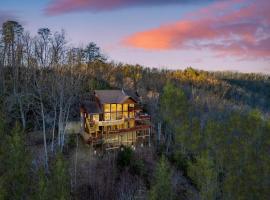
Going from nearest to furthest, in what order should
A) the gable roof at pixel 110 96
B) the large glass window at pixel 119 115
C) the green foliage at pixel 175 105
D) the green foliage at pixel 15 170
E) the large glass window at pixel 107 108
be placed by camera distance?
the green foliage at pixel 15 170 < the green foliage at pixel 175 105 < the large glass window at pixel 107 108 < the gable roof at pixel 110 96 < the large glass window at pixel 119 115

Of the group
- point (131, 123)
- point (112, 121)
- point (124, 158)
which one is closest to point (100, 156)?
point (124, 158)

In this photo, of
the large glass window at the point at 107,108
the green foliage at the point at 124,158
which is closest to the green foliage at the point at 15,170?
the green foliage at the point at 124,158

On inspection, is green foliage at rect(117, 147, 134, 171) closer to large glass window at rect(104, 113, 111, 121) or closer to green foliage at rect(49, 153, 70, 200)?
large glass window at rect(104, 113, 111, 121)

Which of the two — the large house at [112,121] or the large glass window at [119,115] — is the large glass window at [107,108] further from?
the large glass window at [119,115]

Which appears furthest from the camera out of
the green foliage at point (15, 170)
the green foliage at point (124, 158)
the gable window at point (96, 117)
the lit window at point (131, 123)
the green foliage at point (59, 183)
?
the lit window at point (131, 123)

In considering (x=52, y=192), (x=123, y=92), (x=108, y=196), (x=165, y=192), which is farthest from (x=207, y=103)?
(x=52, y=192)

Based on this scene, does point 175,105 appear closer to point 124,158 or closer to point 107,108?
point 124,158
